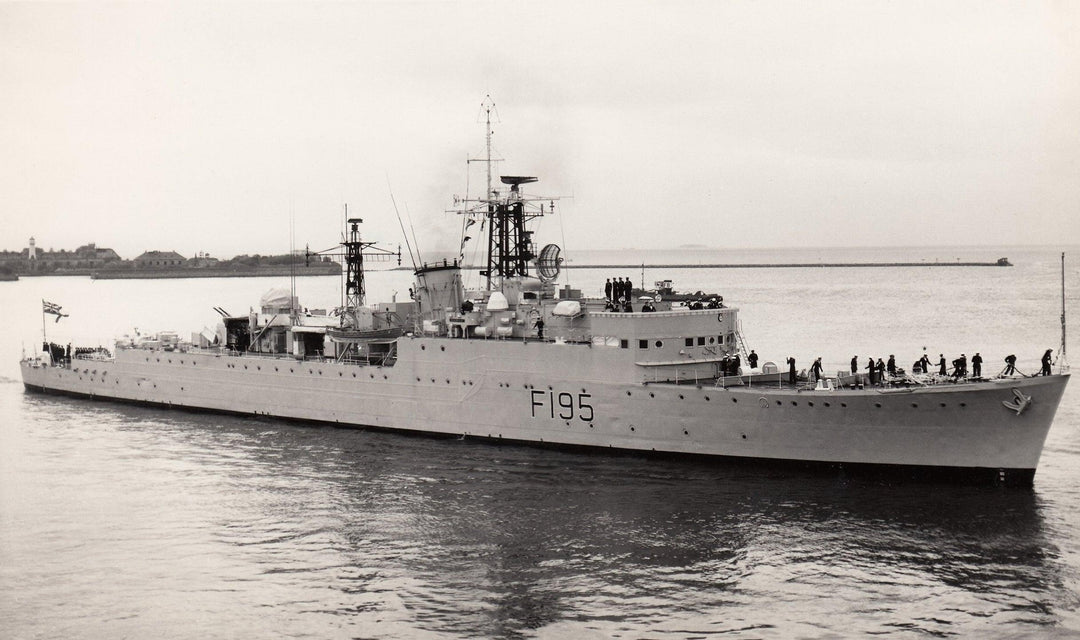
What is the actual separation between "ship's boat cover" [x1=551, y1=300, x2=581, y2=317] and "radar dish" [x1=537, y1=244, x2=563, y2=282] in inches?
124

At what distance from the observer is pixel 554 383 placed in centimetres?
2495

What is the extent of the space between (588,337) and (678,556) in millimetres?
9113

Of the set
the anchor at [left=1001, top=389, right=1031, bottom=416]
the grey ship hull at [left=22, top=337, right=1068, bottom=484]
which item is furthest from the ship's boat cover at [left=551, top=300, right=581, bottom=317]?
the anchor at [left=1001, top=389, right=1031, bottom=416]

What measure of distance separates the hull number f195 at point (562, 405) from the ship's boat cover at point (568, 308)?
7.24 feet

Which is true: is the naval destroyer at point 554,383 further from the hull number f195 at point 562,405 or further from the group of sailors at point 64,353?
the group of sailors at point 64,353

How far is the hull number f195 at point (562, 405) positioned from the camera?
24.6 metres

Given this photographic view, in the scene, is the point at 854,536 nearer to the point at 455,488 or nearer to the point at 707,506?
the point at 707,506

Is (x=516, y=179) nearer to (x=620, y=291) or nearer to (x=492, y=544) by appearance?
(x=620, y=291)

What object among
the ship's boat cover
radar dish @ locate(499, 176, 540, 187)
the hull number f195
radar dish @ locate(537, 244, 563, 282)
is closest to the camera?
the hull number f195

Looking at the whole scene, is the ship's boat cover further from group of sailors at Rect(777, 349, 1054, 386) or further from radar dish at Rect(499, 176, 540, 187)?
group of sailors at Rect(777, 349, 1054, 386)

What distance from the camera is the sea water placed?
556 inches

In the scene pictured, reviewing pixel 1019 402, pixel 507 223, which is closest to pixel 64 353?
pixel 507 223

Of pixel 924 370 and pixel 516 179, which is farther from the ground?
pixel 516 179

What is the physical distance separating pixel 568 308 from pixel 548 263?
350cm
